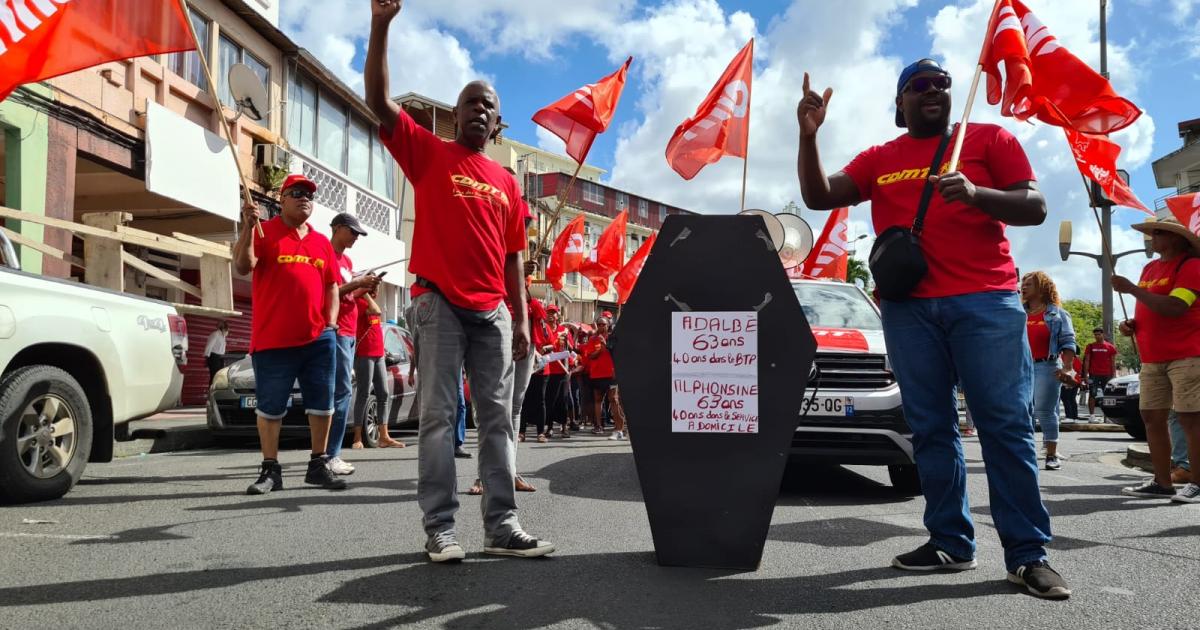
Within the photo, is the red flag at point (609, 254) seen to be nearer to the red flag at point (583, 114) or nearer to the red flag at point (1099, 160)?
the red flag at point (583, 114)

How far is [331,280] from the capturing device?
579 cm

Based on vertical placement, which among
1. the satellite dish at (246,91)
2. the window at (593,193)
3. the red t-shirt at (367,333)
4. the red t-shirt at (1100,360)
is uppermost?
the window at (593,193)

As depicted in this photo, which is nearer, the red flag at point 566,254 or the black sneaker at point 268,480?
the black sneaker at point 268,480

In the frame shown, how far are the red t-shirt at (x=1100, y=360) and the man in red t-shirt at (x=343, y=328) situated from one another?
50.4 feet

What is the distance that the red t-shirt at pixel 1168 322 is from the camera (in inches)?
222

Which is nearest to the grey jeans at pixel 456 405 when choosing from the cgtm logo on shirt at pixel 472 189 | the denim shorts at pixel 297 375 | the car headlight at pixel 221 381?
the cgtm logo on shirt at pixel 472 189

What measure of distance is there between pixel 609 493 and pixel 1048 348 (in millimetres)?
4938

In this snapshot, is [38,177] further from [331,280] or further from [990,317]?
[990,317]

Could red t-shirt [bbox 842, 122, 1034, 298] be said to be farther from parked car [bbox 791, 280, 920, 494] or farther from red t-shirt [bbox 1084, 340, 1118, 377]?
red t-shirt [bbox 1084, 340, 1118, 377]

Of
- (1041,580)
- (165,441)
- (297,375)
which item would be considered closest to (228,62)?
(165,441)

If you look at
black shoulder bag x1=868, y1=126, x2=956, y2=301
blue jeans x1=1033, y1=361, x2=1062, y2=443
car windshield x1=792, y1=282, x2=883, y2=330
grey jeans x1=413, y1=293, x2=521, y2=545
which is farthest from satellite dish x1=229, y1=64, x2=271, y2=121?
black shoulder bag x1=868, y1=126, x2=956, y2=301

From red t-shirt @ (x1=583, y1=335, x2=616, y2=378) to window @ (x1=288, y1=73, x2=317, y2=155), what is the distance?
900cm

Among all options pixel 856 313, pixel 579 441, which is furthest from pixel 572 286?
pixel 856 313

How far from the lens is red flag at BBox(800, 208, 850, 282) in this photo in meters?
15.3
